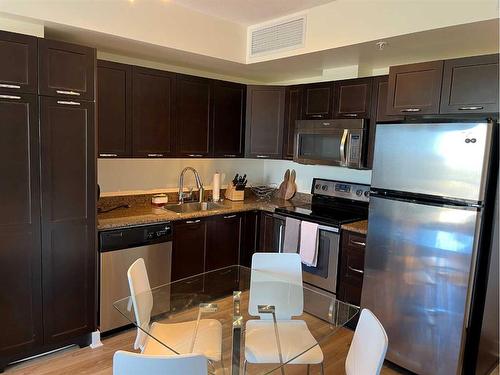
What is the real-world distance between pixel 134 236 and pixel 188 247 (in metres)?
0.59

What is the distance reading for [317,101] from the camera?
365cm

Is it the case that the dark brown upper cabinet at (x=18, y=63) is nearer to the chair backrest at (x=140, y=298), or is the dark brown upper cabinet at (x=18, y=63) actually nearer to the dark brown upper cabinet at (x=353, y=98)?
the chair backrest at (x=140, y=298)

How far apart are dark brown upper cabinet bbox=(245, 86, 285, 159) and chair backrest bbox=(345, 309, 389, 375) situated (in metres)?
2.53

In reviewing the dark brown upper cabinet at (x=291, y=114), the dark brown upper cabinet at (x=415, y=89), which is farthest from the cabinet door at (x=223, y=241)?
the dark brown upper cabinet at (x=415, y=89)

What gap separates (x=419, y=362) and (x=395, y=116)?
5.69ft

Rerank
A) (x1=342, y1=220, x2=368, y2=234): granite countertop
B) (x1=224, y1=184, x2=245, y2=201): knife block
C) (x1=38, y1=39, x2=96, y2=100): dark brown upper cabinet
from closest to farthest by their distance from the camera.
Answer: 1. (x1=38, y1=39, x2=96, y2=100): dark brown upper cabinet
2. (x1=342, y1=220, x2=368, y2=234): granite countertop
3. (x1=224, y1=184, x2=245, y2=201): knife block

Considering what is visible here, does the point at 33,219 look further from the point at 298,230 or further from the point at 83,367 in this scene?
the point at 298,230

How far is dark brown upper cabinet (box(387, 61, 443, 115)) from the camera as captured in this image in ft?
8.11

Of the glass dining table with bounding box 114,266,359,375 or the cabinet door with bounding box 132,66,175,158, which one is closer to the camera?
the glass dining table with bounding box 114,266,359,375

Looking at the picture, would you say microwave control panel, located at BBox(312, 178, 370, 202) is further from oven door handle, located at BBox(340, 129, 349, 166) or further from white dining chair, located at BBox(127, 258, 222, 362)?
white dining chair, located at BBox(127, 258, 222, 362)

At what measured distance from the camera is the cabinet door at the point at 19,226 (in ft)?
7.57

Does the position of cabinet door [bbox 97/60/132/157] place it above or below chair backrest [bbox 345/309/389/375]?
above

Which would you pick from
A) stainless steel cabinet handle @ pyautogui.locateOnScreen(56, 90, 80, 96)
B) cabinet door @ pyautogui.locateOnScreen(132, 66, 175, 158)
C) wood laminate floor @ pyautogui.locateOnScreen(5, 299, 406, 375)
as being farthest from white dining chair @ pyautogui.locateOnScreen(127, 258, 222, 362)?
cabinet door @ pyautogui.locateOnScreen(132, 66, 175, 158)

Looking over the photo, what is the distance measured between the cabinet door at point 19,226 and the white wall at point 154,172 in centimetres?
97
